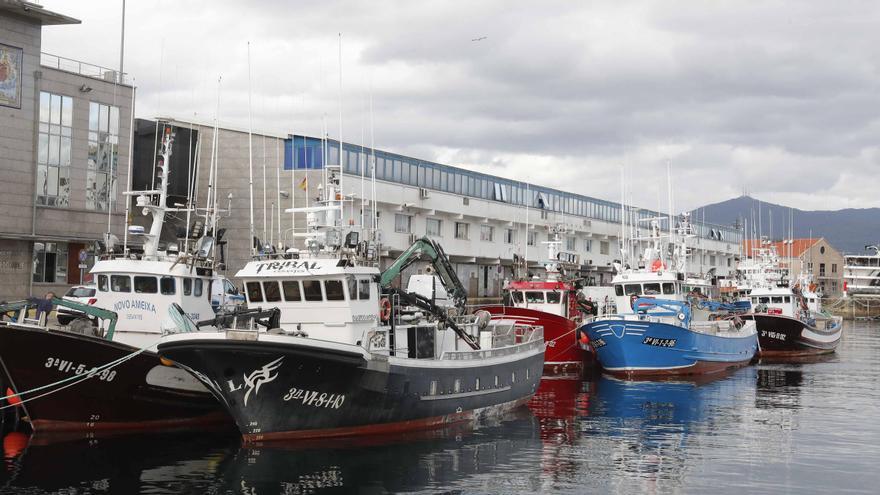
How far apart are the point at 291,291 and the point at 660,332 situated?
19007 millimetres

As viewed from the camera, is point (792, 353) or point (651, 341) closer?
point (651, 341)

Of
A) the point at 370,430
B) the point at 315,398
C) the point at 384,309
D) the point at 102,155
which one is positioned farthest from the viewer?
the point at 102,155

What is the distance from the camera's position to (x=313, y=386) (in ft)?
67.4

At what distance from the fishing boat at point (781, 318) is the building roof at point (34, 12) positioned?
38.0 meters

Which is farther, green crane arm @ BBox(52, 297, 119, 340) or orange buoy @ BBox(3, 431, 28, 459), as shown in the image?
green crane arm @ BBox(52, 297, 119, 340)

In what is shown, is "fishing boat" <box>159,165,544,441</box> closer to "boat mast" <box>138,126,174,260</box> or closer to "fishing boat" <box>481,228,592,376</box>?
"boat mast" <box>138,126,174,260</box>

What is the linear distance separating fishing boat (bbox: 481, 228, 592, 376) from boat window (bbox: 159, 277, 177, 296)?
16.0 metres

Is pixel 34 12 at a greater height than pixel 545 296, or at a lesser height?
greater

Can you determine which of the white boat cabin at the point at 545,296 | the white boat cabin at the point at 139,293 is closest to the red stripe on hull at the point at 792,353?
the white boat cabin at the point at 545,296

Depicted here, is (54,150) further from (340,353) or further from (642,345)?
(340,353)

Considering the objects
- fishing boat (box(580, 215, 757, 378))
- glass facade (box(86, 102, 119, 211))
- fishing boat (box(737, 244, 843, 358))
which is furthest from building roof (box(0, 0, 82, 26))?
fishing boat (box(737, 244, 843, 358))

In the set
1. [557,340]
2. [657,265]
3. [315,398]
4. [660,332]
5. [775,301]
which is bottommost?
[315,398]

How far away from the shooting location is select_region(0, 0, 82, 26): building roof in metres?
42.4

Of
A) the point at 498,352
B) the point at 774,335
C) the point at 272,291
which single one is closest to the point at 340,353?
the point at 272,291
